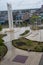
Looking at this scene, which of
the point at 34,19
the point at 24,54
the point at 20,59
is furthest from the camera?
the point at 34,19

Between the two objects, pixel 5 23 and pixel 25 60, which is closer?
pixel 25 60

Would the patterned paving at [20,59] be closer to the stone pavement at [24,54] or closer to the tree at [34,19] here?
the stone pavement at [24,54]

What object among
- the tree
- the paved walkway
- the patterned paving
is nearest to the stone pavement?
the paved walkway

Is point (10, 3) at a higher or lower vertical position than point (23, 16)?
higher

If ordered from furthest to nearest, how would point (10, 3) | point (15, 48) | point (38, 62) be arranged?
point (10, 3) → point (15, 48) → point (38, 62)

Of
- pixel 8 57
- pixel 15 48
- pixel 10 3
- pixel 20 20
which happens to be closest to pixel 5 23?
pixel 20 20

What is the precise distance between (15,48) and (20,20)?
1016cm


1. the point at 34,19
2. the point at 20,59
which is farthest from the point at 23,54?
the point at 34,19

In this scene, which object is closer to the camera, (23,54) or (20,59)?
(20,59)

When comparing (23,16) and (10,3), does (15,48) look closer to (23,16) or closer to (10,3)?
(10,3)

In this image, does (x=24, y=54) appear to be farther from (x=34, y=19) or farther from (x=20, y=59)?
(x=34, y=19)

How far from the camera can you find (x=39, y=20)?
1792 centimetres

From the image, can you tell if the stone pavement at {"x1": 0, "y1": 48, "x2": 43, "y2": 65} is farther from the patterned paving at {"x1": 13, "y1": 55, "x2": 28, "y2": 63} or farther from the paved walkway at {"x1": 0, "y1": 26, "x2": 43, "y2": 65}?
the patterned paving at {"x1": 13, "y1": 55, "x2": 28, "y2": 63}

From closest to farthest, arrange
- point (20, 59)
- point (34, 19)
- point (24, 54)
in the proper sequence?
point (20, 59) < point (24, 54) < point (34, 19)
